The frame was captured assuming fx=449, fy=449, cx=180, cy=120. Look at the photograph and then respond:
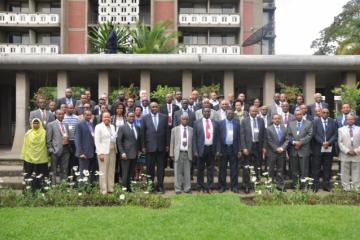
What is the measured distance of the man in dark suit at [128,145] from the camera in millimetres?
9602

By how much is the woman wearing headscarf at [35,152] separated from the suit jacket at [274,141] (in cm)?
486

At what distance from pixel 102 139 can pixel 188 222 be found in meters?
3.01

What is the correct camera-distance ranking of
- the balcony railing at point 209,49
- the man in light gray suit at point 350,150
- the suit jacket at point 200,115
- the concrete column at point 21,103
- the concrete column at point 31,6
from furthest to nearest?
1. the concrete column at point 31,6
2. the balcony railing at point 209,49
3. the concrete column at point 21,103
4. the suit jacket at point 200,115
5. the man in light gray suit at point 350,150

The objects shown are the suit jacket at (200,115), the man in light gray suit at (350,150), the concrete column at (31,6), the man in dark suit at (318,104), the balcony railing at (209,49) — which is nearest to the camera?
the man in light gray suit at (350,150)

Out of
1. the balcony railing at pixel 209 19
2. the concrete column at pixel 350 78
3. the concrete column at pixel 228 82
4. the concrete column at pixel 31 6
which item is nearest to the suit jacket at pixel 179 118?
the concrete column at pixel 228 82

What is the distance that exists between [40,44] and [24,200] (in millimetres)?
26737

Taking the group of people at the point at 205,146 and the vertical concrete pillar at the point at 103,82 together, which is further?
the vertical concrete pillar at the point at 103,82

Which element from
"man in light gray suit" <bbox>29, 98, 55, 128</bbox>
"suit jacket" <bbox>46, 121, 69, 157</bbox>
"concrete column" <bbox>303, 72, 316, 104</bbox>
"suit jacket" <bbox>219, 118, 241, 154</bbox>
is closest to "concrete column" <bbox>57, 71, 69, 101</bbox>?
"man in light gray suit" <bbox>29, 98, 55, 128</bbox>

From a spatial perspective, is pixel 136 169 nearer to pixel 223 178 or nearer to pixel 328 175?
pixel 223 178

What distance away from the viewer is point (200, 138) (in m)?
9.86

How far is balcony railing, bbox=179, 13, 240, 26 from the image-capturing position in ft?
111

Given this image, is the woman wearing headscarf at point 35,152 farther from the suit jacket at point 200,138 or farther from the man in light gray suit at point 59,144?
the suit jacket at point 200,138

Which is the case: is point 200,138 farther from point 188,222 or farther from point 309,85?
point 309,85

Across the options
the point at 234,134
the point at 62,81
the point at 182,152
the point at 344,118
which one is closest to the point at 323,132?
the point at 344,118
